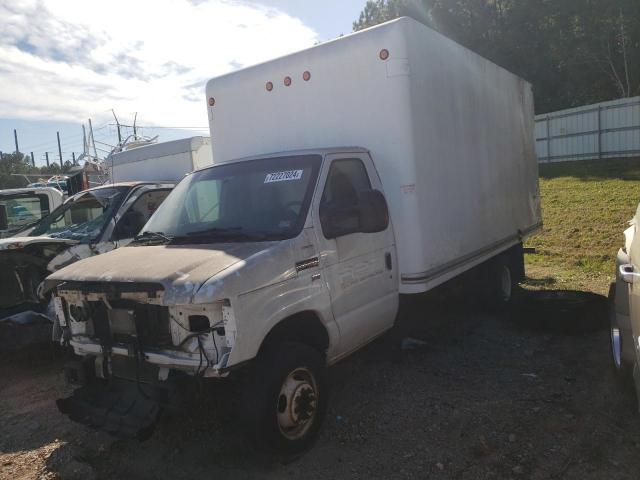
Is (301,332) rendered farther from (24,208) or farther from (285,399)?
(24,208)

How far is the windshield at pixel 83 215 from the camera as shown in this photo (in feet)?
21.7

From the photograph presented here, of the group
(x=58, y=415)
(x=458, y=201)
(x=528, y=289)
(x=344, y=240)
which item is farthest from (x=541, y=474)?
(x=528, y=289)

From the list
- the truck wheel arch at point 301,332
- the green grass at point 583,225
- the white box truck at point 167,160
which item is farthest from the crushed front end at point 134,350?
the green grass at point 583,225

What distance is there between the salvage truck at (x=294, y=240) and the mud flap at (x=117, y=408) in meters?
0.01

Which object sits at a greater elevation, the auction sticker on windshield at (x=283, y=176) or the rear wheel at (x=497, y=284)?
the auction sticker on windshield at (x=283, y=176)

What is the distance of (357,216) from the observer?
13.4ft

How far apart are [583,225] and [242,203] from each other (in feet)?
32.4

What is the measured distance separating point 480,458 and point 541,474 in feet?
1.27

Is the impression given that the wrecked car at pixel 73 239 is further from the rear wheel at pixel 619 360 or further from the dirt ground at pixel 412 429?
the rear wheel at pixel 619 360

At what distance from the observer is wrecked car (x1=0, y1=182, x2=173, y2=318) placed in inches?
239

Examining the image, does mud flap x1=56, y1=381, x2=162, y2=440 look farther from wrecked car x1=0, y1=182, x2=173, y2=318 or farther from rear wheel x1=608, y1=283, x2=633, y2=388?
rear wheel x1=608, y1=283, x2=633, y2=388

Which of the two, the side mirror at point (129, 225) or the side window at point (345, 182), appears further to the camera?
the side mirror at point (129, 225)

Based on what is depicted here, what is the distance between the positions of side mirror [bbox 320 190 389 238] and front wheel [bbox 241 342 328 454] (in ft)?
2.96

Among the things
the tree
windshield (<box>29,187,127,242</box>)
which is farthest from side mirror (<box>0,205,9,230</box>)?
the tree
